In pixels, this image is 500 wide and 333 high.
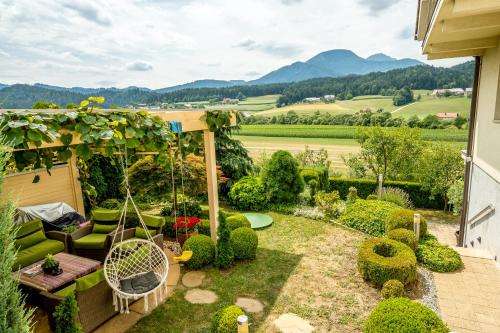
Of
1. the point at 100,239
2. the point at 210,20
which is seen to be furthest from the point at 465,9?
the point at 100,239

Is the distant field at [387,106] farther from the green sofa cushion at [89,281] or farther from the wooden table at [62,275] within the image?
the green sofa cushion at [89,281]

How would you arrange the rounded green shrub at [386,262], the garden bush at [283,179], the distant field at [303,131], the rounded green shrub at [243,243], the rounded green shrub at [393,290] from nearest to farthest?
the rounded green shrub at [393,290]
the rounded green shrub at [386,262]
the rounded green shrub at [243,243]
the garden bush at [283,179]
the distant field at [303,131]

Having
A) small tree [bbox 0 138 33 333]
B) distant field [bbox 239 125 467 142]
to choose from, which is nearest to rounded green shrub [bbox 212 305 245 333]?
small tree [bbox 0 138 33 333]

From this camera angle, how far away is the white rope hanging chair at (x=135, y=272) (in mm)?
4934

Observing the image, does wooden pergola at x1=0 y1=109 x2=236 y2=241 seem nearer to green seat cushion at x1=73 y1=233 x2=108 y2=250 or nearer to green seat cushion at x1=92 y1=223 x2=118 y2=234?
green seat cushion at x1=73 y1=233 x2=108 y2=250

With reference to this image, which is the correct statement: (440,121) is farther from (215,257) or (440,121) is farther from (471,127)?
(215,257)

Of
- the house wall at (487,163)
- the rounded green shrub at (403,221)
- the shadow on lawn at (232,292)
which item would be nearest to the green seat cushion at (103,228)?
the shadow on lawn at (232,292)

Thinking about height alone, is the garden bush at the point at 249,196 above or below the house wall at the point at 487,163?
below

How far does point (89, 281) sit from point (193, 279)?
93.9 inches

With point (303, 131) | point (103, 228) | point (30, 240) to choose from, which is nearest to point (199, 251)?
point (103, 228)

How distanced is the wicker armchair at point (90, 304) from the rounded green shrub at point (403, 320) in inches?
164

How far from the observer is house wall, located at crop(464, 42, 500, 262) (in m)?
6.55

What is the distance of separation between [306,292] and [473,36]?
20.9ft

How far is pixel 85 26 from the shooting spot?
8141 millimetres
